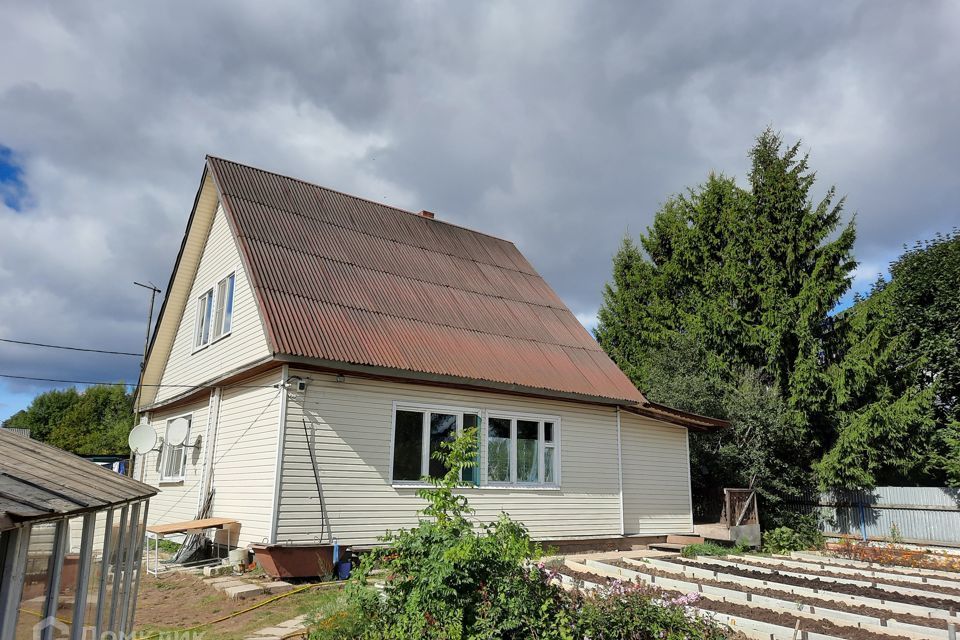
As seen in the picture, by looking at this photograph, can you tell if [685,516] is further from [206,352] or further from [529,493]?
[206,352]

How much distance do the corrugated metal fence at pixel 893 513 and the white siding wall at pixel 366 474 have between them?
9.51 metres

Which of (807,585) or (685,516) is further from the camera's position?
(685,516)

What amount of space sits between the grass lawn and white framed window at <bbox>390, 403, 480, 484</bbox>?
2524 millimetres

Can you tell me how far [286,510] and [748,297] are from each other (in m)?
18.6

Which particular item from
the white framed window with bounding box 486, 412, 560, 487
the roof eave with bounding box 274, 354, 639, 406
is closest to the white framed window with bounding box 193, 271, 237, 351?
the roof eave with bounding box 274, 354, 639, 406

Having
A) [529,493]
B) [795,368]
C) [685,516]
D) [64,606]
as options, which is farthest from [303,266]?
[795,368]

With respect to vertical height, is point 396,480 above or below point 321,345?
below

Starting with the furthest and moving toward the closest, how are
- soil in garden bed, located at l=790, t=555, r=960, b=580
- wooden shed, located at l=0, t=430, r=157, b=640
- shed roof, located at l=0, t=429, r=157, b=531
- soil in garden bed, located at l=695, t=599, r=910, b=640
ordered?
soil in garden bed, located at l=790, t=555, r=960, b=580 < soil in garden bed, located at l=695, t=599, r=910, b=640 < wooden shed, located at l=0, t=430, r=157, b=640 < shed roof, located at l=0, t=429, r=157, b=531

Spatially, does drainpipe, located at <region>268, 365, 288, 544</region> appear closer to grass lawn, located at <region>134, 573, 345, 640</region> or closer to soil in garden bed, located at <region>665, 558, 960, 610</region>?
grass lawn, located at <region>134, 573, 345, 640</region>

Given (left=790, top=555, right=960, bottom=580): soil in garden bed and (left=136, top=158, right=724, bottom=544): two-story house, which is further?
(left=790, top=555, right=960, bottom=580): soil in garden bed

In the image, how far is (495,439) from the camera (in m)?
13.3

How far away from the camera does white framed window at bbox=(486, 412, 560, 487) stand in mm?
13219

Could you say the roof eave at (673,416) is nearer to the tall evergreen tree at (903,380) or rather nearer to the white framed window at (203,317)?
the tall evergreen tree at (903,380)

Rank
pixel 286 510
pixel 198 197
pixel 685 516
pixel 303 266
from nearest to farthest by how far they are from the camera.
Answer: pixel 286 510 → pixel 303 266 → pixel 198 197 → pixel 685 516
